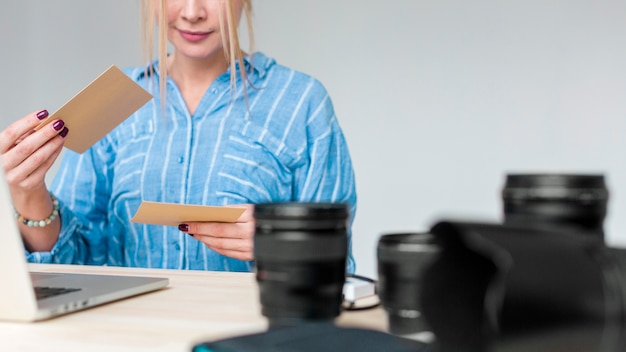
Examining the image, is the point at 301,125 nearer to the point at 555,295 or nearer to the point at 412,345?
the point at 412,345

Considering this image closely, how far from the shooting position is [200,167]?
1569mm

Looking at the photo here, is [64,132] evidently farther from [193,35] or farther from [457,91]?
[457,91]

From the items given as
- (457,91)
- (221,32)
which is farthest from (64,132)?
(457,91)

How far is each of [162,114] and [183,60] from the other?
136 mm

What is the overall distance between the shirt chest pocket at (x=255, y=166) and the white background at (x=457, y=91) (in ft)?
3.29

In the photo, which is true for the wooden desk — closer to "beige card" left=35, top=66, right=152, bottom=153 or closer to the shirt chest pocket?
"beige card" left=35, top=66, right=152, bottom=153

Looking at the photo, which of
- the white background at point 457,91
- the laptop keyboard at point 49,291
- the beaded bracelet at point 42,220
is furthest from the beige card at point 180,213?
the white background at point 457,91

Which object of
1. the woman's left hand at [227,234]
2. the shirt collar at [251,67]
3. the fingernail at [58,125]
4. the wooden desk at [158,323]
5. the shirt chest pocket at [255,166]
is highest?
the shirt collar at [251,67]

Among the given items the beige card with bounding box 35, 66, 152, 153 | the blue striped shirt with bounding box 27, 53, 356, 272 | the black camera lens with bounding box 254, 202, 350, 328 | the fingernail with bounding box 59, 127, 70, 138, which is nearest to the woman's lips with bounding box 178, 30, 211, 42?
the blue striped shirt with bounding box 27, 53, 356, 272

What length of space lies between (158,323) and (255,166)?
795 millimetres

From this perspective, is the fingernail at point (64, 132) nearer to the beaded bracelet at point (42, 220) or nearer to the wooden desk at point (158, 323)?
the beaded bracelet at point (42, 220)

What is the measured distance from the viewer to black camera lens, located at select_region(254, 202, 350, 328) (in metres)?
0.66

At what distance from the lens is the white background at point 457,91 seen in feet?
8.17

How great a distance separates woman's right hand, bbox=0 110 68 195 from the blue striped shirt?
326 mm
